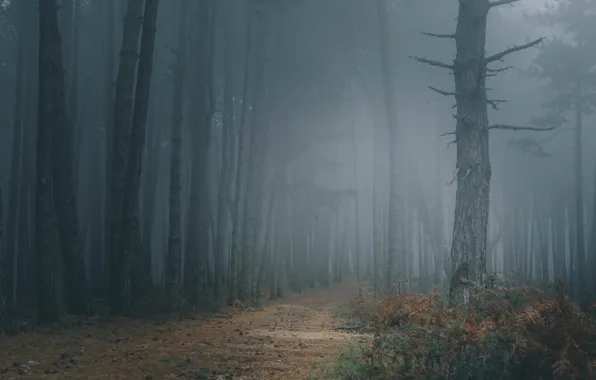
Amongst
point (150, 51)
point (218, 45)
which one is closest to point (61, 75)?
point (150, 51)

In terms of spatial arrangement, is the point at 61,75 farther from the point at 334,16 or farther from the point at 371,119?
the point at 371,119

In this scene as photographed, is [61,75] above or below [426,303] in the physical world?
above

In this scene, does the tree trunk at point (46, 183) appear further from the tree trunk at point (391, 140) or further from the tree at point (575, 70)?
the tree at point (575, 70)

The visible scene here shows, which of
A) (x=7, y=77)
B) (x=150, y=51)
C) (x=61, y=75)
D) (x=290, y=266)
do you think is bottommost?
(x=290, y=266)

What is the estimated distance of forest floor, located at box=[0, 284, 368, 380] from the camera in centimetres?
764

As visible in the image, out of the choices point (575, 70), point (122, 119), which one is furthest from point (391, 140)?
point (575, 70)

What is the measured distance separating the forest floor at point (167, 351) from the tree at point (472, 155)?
7.85 ft

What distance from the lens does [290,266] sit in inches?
1427

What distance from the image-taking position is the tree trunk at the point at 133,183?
43.3 ft

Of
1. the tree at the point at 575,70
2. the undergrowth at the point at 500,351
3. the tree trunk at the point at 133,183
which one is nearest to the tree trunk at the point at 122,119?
the tree trunk at the point at 133,183

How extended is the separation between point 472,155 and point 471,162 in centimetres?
13

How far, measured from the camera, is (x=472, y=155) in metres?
10.6

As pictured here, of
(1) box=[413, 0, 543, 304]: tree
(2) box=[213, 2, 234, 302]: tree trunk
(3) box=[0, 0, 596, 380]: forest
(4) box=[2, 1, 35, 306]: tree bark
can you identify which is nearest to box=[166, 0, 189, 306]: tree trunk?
(3) box=[0, 0, 596, 380]: forest

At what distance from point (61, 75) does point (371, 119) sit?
2182 cm
